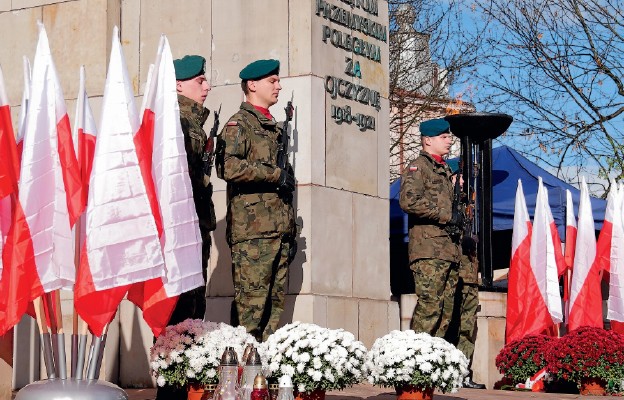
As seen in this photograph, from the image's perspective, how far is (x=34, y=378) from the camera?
11.0 metres

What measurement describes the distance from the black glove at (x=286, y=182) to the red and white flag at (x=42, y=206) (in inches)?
94.9

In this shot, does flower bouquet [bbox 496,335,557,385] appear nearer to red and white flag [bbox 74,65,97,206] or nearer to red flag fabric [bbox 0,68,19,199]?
red and white flag [bbox 74,65,97,206]

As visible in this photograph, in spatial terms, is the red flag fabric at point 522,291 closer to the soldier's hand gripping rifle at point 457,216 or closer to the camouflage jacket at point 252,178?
the soldier's hand gripping rifle at point 457,216

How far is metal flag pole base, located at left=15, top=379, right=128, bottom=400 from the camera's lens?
7129mm

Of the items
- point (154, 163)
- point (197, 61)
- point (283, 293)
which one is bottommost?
point (283, 293)

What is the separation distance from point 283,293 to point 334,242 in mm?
1242

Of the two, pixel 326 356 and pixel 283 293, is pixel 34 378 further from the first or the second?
pixel 326 356

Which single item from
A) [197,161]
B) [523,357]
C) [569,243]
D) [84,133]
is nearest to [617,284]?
[569,243]

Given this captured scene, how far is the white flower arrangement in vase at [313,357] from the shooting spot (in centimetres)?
851

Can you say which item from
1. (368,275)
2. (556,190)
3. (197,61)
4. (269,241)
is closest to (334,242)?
(368,275)

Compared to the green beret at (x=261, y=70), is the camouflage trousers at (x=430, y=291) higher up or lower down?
lower down

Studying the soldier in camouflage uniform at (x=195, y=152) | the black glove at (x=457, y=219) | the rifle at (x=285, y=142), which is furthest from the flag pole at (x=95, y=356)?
the black glove at (x=457, y=219)

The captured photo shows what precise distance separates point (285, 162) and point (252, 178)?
0.56 meters

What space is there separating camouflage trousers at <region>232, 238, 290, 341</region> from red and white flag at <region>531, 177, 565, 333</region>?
477 centimetres
